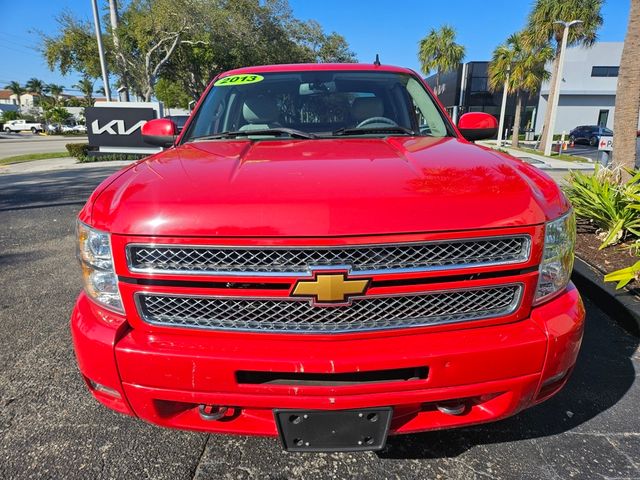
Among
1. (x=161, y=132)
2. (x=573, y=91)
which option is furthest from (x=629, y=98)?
(x=573, y=91)

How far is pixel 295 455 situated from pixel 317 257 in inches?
43.6

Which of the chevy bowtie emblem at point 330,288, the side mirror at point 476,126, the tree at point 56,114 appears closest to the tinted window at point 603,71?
the side mirror at point 476,126

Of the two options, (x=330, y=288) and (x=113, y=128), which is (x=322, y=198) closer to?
(x=330, y=288)

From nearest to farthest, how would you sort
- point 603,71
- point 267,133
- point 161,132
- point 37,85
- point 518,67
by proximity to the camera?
point 267,133 → point 161,132 → point 518,67 → point 603,71 → point 37,85

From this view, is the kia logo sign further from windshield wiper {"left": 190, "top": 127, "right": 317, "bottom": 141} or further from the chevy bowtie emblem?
the chevy bowtie emblem

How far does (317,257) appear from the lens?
1.46 meters

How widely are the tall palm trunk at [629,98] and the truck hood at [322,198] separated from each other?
17.3ft

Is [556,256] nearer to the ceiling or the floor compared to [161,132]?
nearer to the floor

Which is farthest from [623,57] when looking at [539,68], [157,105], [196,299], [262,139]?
[539,68]

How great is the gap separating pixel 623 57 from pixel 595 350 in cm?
501

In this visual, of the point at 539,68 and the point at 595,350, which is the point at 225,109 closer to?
the point at 595,350

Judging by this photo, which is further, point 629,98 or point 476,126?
point 629,98

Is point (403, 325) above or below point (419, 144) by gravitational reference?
below

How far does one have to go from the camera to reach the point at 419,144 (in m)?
2.25
